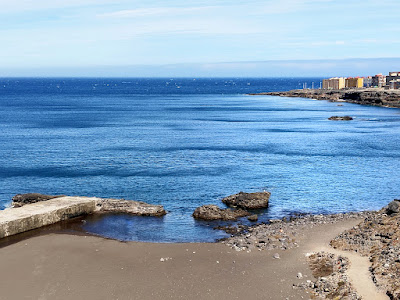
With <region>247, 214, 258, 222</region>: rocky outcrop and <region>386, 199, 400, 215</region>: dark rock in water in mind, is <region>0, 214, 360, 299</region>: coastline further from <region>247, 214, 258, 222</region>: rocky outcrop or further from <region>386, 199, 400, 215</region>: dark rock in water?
<region>247, 214, 258, 222</region>: rocky outcrop

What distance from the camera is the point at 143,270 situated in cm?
2664

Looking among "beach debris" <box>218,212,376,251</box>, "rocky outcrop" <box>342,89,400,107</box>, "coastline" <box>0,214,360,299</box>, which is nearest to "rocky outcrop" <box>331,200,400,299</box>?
"coastline" <box>0,214,360,299</box>

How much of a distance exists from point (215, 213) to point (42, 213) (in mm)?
12579

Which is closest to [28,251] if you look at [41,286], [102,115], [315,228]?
[41,286]

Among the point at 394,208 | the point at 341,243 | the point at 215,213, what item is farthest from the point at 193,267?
the point at 394,208

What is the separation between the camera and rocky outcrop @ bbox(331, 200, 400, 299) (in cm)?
2412

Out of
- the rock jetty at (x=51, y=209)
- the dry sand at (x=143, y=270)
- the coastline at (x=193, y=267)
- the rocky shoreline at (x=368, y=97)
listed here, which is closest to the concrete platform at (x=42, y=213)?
the rock jetty at (x=51, y=209)

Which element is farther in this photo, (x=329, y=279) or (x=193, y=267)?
(x=193, y=267)

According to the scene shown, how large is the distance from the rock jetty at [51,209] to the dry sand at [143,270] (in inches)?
69.3

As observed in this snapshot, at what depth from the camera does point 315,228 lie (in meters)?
33.7

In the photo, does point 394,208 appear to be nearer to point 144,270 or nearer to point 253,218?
point 253,218

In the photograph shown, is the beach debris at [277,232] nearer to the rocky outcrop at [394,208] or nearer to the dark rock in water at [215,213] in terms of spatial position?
the dark rock in water at [215,213]

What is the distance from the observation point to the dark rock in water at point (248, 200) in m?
39.2

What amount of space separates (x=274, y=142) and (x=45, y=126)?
1765 inches
